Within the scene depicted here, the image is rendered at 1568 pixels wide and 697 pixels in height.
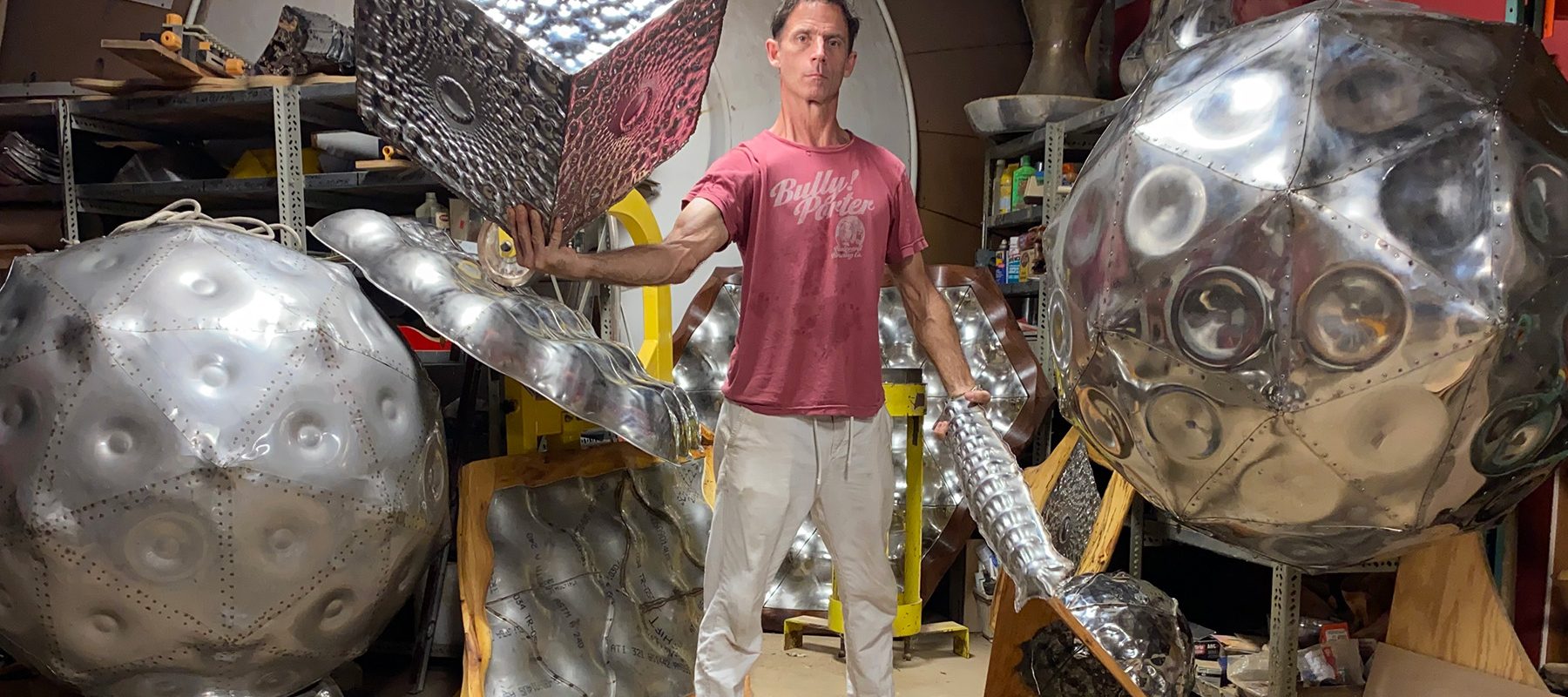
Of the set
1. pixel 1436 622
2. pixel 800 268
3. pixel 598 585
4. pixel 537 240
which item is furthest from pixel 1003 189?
pixel 537 240

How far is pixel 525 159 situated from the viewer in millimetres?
1376

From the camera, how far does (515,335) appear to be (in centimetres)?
227

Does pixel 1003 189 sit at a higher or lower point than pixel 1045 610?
higher

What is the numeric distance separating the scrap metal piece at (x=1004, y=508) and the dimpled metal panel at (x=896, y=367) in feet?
4.62

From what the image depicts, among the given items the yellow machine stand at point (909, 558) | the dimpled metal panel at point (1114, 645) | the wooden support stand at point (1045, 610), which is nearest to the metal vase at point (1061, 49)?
the yellow machine stand at point (909, 558)

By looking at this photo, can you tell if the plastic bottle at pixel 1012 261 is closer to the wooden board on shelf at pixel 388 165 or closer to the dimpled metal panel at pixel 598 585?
the dimpled metal panel at pixel 598 585

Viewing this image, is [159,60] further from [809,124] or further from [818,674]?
[818,674]

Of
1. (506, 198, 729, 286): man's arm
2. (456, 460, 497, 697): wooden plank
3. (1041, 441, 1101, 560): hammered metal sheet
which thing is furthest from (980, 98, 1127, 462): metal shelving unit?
(456, 460, 497, 697): wooden plank

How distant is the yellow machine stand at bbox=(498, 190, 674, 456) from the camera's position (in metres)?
2.88

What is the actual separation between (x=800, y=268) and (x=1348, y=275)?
3.35ft

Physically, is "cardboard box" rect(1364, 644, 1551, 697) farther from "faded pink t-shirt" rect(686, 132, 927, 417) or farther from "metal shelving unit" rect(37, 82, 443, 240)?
"metal shelving unit" rect(37, 82, 443, 240)

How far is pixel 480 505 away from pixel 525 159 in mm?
1457

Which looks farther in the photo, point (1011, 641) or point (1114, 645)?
point (1011, 641)

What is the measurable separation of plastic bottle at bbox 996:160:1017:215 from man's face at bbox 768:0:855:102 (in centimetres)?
196
